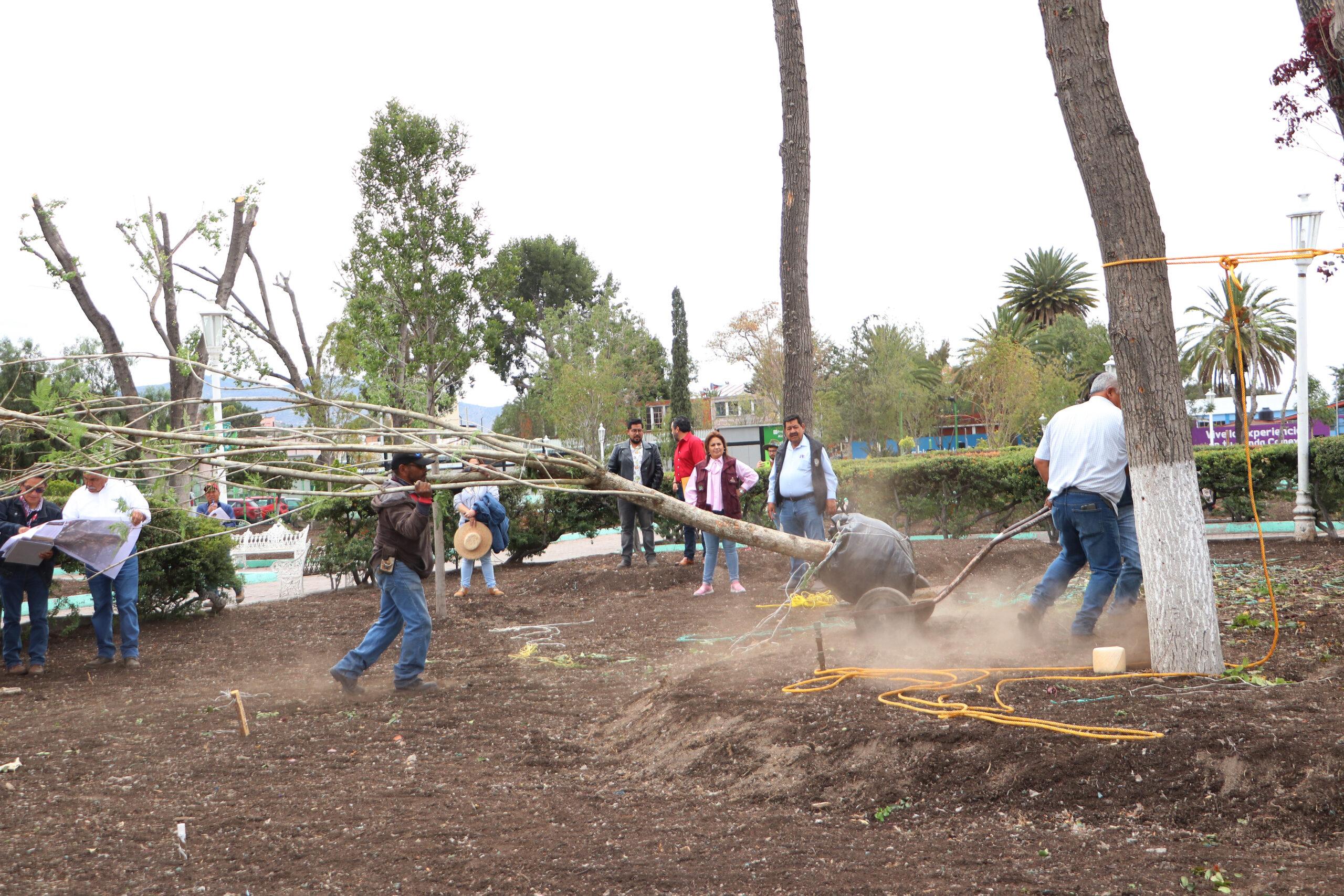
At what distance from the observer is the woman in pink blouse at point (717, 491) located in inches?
397

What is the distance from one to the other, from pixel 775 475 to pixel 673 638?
1.84 m

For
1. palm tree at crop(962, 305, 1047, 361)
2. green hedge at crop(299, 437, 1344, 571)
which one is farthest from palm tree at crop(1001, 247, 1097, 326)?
green hedge at crop(299, 437, 1344, 571)

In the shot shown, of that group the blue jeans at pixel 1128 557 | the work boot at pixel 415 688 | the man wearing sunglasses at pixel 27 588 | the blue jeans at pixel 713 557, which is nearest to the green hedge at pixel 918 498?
the blue jeans at pixel 713 557

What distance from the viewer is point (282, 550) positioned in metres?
13.1

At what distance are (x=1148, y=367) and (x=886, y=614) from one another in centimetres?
245

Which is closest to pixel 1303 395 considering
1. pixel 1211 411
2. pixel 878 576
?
pixel 878 576

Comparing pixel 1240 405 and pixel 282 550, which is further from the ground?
pixel 1240 405

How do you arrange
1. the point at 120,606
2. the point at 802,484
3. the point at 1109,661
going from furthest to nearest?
the point at 802,484, the point at 120,606, the point at 1109,661

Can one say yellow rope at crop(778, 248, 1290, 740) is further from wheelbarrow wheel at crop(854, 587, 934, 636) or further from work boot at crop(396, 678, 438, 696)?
work boot at crop(396, 678, 438, 696)

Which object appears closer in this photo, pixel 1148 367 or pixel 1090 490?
pixel 1148 367

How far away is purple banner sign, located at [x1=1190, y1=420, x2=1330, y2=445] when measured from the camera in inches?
883

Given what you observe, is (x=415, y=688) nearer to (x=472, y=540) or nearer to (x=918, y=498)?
(x=472, y=540)

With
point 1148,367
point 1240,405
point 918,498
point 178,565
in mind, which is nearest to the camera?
point 1148,367

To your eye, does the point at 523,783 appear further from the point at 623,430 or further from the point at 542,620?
the point at 623,430
